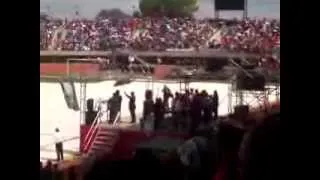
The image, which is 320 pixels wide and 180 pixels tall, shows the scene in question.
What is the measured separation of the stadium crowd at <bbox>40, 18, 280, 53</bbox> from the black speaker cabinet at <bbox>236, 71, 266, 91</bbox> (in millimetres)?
58

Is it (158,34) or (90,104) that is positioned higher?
(158,34)

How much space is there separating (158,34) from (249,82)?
Result: 246 mm

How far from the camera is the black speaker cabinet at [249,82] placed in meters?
1.22

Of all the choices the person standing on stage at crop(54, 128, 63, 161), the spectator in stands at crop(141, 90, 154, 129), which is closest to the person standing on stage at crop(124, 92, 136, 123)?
the spectator in stands at crop(141, 90, 154, 129)

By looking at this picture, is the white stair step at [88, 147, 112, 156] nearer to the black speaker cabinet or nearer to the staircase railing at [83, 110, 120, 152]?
the staircase railing at [83, 110, 120, 152]

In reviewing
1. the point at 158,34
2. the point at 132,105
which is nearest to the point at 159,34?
the point at 158,34

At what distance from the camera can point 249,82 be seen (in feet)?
4.07

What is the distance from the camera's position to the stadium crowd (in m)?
1.23

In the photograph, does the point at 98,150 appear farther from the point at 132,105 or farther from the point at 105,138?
the point at 132,105

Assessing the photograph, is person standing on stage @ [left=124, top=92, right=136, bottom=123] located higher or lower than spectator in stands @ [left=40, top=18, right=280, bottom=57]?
lower

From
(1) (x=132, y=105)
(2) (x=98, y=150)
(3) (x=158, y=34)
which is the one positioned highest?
(3) (x=158, y=34)

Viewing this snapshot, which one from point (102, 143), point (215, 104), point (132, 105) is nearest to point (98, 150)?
point (102, 143)

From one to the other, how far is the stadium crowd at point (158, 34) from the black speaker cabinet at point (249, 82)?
58 millimetres
